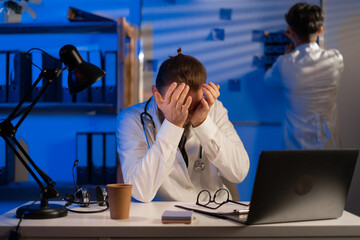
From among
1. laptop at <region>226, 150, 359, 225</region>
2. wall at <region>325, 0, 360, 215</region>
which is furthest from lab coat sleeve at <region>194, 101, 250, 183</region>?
wall at <region>325, 0, 360, 215</region>

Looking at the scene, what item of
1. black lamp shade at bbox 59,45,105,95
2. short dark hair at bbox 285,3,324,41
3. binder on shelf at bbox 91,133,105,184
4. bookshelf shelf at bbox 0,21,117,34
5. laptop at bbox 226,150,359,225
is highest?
short dark hair at bbox 285,3,324,41

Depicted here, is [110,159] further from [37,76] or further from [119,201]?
[119,201]

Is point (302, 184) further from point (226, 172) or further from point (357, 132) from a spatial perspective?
point (357, 132)

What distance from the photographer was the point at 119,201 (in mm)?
1253

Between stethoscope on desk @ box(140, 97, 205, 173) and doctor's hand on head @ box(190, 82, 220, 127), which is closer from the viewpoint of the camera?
doctor's hand on head @ box(190, 82, 220, 127)

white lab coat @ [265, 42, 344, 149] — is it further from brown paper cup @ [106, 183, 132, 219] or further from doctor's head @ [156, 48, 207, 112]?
brown paper cup @ [106, 183, 132, 219]

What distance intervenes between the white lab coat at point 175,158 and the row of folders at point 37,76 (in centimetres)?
74

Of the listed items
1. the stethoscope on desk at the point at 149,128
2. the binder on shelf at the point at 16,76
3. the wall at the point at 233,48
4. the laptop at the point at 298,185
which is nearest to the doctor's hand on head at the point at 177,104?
the stethoscope on desk at the point at 149,128

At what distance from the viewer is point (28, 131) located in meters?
3.10

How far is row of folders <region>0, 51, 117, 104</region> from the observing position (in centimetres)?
265

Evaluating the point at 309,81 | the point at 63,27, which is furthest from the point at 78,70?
the point at 309,81

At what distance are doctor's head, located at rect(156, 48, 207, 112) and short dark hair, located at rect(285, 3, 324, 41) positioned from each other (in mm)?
1231

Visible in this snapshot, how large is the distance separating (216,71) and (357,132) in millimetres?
1171

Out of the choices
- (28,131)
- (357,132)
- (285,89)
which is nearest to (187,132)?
(285,89)
